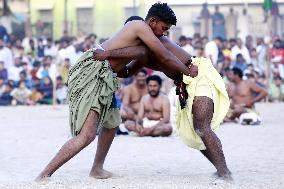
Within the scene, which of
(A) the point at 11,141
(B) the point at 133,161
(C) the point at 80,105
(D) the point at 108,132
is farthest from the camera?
(A) the point at 11,141

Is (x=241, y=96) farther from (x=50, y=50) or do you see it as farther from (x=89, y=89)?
(x=50, y=50)

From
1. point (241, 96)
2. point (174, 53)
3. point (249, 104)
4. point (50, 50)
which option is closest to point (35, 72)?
point (50, 50)

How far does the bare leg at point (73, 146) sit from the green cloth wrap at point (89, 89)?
0.05 metres

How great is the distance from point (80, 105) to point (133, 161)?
5.94ft

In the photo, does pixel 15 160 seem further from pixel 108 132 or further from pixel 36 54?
pixel 36 54

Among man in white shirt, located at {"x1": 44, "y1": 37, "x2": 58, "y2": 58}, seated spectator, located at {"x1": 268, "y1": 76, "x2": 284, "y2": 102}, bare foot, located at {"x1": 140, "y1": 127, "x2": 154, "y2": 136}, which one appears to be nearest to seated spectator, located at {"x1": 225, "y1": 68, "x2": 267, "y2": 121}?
bare foot, located at {"x1": 140, "y1": 127, "x2": 154, "y2": 136}

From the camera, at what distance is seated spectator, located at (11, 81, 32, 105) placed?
1964 cm

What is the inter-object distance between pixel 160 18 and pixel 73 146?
1.29 m

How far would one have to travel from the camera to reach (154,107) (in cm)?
1206

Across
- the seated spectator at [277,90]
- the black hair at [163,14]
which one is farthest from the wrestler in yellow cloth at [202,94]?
the seated spectator at [277,90]

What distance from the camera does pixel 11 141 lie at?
11.0 m

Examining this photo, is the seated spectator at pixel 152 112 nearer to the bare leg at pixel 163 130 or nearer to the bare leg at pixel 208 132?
the bare leg at pixel 163 130

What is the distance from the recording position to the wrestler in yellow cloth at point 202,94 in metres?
7.45

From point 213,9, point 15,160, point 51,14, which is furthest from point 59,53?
point 15,160
